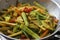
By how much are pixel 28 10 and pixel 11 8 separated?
4.7 inches

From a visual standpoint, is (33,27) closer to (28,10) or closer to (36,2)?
(28,10)

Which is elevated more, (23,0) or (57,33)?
(23,0)

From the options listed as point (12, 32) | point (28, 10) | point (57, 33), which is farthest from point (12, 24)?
point (57, 33)

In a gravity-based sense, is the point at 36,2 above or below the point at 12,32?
above

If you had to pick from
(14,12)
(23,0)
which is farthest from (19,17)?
(23,0)

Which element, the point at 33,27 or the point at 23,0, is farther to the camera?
the point at 23,0

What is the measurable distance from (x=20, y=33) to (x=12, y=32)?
5 cm

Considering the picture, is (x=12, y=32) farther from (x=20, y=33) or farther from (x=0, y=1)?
(x=0, y=1)

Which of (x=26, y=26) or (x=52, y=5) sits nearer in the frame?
(x=26, y=26)

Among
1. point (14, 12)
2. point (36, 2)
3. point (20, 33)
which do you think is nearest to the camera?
point (20, 33)

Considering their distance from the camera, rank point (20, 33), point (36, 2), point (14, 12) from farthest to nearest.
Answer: point (36, 2)
point (14, 12)
point (20, 33)

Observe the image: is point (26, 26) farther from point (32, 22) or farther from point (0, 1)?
point (0, 1)

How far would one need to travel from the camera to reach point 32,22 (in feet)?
3.36

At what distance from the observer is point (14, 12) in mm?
1089
